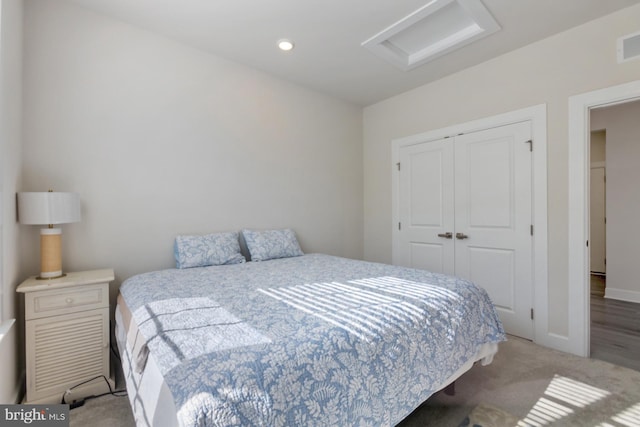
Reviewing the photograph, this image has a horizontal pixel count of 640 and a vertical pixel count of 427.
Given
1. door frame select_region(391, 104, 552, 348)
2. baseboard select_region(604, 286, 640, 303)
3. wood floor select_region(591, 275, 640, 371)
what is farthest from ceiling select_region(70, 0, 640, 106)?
baseboard select_region(604, 286, 640, 303)

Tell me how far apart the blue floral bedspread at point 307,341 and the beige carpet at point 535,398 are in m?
0.38

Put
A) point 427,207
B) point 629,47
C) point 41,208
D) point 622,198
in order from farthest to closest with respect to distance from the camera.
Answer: point 622,198 → point 427,207 → point 629,47 → point 41,208

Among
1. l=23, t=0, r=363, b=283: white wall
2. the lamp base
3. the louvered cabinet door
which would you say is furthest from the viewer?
l=23, t=0, r=363, b=283: white wall

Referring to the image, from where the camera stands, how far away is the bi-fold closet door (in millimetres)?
2828

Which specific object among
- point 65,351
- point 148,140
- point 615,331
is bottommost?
point 615,331

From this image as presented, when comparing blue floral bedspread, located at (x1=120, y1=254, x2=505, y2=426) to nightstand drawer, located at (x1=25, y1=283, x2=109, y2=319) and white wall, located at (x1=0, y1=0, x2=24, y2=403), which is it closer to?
nightstand drawer, located at (x1=25, y1=283, x2=109, y2=319)

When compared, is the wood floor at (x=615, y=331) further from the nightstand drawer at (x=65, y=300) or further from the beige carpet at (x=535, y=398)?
the nightstand drawer at (x=65, y=300)

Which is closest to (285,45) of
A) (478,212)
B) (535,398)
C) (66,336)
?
(478,212)

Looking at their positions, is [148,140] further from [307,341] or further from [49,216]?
[307,341]

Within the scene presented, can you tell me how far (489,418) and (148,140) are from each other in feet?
10.3

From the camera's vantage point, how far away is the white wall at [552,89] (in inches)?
92.7

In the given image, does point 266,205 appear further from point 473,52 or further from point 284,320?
point 473,52

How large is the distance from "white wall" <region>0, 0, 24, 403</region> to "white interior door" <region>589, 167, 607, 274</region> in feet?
24.1

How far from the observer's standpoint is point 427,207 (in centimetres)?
358
